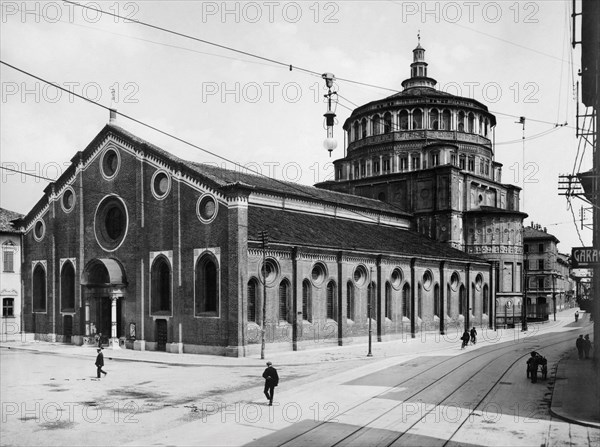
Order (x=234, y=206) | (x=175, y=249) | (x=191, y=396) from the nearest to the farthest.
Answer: (x=191, y=396)
(x=234, y=206)
(x=175, y=249)

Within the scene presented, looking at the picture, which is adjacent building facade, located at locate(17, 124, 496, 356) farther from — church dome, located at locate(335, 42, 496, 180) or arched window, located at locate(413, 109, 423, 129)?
arched window, located at locate(413, 109, 423, 129)

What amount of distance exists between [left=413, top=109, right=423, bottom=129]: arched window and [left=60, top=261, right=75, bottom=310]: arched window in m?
37.6

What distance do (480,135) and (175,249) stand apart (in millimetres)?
41232

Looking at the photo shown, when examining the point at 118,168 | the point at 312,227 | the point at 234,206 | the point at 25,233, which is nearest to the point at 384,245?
the point at 312,227

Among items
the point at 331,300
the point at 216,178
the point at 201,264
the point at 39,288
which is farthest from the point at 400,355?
the point at 39,288

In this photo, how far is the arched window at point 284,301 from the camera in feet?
117

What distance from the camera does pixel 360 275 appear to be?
41562 mm

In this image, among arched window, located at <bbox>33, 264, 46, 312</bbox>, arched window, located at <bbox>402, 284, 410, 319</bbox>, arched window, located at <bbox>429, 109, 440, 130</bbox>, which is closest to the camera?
arched window, located at <bbox>33, 264, 46, 312</bbox>

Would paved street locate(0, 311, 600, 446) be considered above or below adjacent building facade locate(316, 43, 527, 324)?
below

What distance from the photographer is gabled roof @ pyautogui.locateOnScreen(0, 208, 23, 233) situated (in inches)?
1810

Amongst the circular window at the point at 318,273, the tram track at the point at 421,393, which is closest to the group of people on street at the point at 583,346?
the tram track at the point at 421,393

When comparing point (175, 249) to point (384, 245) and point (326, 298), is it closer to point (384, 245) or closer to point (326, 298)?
point (326, 298)

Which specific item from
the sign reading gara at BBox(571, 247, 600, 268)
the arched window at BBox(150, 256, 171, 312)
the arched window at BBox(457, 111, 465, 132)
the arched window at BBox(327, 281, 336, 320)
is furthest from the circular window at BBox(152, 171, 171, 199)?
the arched window at BBox(457, 111, 465, 132)

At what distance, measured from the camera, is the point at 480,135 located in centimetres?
6525
